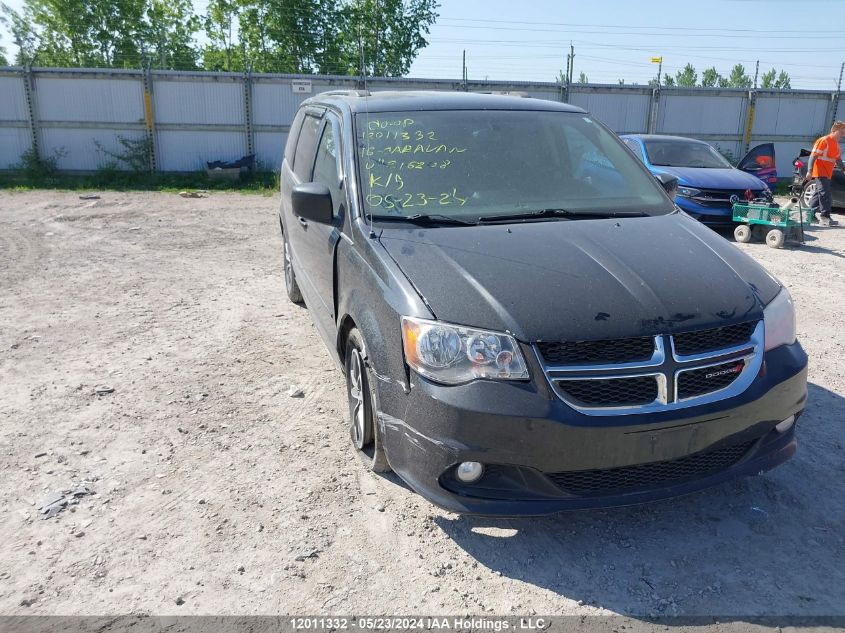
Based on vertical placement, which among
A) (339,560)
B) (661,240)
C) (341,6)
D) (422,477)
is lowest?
(339,560)

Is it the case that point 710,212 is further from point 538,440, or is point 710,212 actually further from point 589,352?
point 538,440

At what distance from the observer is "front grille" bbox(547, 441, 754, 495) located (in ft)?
9.34

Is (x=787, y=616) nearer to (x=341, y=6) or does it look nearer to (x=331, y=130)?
(x=331, y=130)

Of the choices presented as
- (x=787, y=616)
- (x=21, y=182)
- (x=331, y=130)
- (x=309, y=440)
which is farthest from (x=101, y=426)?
(x=21, y=182)

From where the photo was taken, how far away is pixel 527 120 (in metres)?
4.45

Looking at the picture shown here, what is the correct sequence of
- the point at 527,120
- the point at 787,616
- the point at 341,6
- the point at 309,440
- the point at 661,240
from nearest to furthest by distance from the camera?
1. the point at 787,616
2. the point at 661,240
3. the point at 309,440
4. the point at 527,120
5. the point at 341,6

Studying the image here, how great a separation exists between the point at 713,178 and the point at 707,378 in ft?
29.4

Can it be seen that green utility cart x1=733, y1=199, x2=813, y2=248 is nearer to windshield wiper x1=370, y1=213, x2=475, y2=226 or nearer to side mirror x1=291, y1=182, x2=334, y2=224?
windshield wiper x1=370, y1=213, x2=475, y2=226

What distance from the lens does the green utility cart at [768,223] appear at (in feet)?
32.0

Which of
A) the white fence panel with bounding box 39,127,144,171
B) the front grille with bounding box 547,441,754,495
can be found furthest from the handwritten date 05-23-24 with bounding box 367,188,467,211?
the white fence panel with bounding box 39,127,144,171

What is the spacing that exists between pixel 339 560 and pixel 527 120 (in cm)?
291

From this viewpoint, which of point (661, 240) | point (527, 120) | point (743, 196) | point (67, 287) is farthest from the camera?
point (743, 196)

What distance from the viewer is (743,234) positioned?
10.2 metres

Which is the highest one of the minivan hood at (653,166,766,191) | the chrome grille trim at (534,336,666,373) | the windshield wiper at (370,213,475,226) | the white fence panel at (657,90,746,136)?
the white fence panel at (657,90,746,136)
